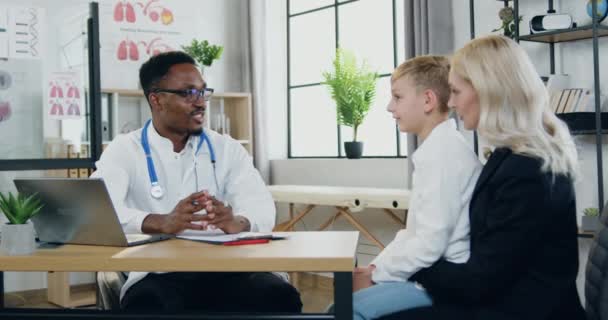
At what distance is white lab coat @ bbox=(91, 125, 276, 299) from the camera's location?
2.37 m

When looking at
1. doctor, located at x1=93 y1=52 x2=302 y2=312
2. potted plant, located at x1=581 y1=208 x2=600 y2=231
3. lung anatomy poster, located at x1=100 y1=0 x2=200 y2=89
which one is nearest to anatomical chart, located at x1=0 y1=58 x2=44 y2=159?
doctor, located at x1=93 y1=52 x2=302 y2=312

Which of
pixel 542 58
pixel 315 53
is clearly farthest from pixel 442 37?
pixel 315 53

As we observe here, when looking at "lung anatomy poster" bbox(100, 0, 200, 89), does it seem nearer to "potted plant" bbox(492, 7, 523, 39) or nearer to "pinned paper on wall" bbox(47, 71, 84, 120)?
"pinned paper on wall" bbox(47, 71, 84, 120)

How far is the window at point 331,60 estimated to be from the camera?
5180 mm

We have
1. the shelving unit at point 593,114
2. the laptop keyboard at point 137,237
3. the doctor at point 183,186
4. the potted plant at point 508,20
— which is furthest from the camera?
the potted plant at point 508,20

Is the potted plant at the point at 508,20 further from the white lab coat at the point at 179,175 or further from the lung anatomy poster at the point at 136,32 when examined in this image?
the lung anatomy poster at the point at 136,32

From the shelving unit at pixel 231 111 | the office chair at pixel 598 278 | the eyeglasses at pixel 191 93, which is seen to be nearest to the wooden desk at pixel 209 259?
the office chair at pixel 598 278

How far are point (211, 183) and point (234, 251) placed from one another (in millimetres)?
843

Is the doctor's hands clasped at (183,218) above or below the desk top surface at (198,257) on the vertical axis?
above

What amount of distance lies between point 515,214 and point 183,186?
126cm

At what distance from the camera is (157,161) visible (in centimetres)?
247

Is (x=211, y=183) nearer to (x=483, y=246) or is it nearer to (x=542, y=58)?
(x=483, y=246)

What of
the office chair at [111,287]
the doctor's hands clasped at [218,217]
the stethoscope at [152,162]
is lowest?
the office chair at [111,287]

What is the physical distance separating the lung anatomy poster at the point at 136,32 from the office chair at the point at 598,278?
14.6ft
